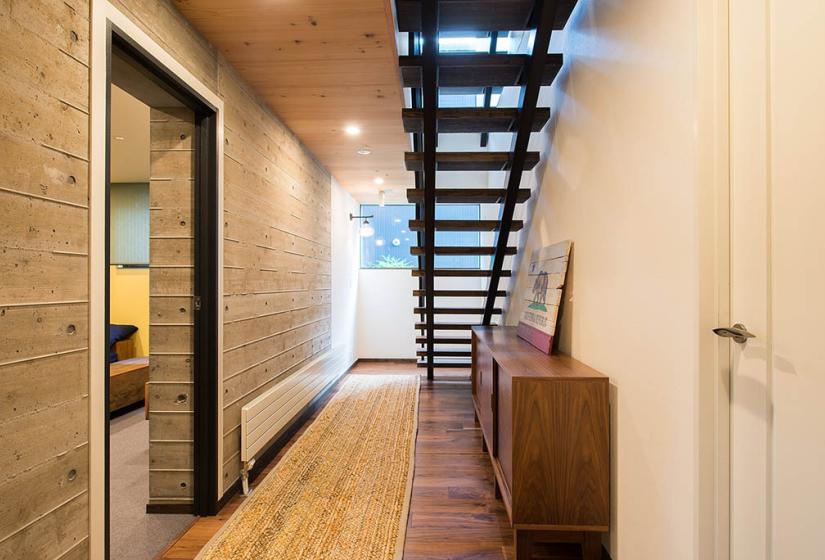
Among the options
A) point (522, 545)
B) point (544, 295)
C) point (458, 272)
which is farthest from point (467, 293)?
point (522, 545)

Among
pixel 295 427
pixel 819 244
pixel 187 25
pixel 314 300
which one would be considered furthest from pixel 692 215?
pixel 314 300

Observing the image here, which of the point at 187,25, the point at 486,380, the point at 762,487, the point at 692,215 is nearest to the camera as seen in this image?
the point at 762,487

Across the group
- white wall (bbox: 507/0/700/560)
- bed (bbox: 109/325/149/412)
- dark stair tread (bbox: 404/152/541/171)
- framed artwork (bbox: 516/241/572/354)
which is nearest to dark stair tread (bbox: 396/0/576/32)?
white wall (bbox: 507/0/700/560)

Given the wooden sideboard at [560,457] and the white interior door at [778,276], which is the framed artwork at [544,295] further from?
the white interior door at [778,276]

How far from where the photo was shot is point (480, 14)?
190 centimetres

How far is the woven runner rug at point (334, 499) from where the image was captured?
1694mm

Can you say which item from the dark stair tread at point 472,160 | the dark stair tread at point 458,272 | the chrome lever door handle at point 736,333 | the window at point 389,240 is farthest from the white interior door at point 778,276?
the window at point 389,240

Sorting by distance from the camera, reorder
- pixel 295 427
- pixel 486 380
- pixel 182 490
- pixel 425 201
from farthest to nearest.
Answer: pixel 295 427 < pixel 425 201 < pixel 486 380 < pixel 182 490

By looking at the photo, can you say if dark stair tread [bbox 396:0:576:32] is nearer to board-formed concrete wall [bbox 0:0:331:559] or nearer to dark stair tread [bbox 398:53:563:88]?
dark stair tread [bbox 398:53:563:88]

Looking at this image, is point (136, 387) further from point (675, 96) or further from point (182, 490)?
point (675, 96)

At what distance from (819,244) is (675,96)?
23.2 inches

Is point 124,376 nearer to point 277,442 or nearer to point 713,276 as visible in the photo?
point 277,442

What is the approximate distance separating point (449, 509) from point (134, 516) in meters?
1.61

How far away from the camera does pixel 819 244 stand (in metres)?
0.79
